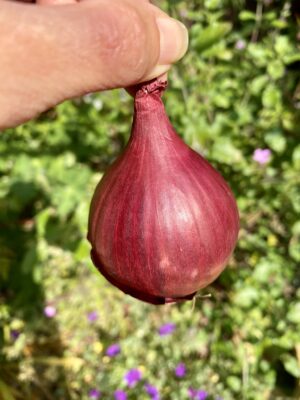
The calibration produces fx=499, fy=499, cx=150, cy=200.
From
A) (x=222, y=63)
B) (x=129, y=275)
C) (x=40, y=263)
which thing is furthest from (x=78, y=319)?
(x=129, y=275)

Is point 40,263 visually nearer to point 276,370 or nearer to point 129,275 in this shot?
point 276,370

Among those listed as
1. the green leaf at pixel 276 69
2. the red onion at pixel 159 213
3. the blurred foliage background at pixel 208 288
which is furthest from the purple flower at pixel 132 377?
the green leaf at pixel 276 69

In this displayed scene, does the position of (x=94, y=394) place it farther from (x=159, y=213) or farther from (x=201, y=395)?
(x=159, y=213)

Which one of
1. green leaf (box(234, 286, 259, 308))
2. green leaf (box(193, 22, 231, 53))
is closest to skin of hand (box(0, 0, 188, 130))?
green leaf (box(193, 22, 231, 53))

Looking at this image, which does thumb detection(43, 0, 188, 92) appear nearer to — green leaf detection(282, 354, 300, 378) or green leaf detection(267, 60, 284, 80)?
green leaf detection(267, 60, 284, 80)

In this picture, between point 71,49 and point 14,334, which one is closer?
point 71,49

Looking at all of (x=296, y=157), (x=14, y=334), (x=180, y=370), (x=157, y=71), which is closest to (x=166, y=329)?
(x=180, y=370)

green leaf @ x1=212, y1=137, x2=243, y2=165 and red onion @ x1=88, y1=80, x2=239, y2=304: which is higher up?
red onion @ x1=88, y1=80, x2=239, y2=304
